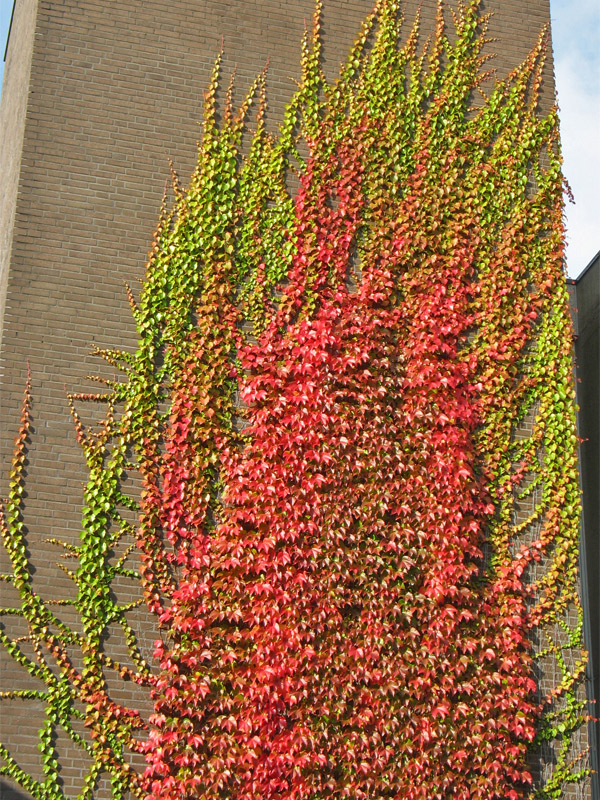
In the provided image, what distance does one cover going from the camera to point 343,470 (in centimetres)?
856

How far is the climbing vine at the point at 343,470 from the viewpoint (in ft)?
26.2

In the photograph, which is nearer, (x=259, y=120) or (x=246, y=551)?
(x=246, y=551)

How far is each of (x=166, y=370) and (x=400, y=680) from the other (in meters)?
3.20

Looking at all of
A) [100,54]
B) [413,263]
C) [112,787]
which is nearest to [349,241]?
[413,263]

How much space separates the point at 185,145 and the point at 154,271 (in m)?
1.30

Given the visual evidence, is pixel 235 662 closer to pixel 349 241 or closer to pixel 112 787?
pixel 112 787

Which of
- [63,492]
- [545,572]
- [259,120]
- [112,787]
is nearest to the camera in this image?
[112,787]

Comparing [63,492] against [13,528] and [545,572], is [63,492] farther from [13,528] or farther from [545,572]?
[545,572]

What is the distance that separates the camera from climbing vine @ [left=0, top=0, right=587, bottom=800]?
7.98 meters

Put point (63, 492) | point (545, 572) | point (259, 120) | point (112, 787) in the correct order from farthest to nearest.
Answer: point (259, 120)
point (545, 572)
point (63, 492)
point (112, 787)

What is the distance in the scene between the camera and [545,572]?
894cm

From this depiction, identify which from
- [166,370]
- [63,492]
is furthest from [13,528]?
[166,370]

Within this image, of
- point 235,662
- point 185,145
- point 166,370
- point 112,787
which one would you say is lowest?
point 112,787

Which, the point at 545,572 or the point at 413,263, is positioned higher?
the point at 413,263
